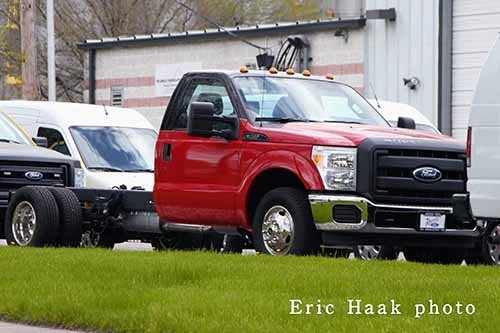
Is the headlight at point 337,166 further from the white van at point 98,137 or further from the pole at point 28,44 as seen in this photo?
the pole at point 28,44

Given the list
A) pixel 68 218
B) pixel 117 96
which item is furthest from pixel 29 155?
pixel 117 96

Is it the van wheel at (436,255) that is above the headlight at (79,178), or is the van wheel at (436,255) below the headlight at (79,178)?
A: below

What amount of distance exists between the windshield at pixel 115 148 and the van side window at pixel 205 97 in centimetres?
Result: 513

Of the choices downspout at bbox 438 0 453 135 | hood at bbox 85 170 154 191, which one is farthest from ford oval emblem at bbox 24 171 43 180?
downspout at bbox 438 0 453 135

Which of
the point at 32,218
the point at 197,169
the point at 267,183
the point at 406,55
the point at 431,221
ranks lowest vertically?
the point at 32,218

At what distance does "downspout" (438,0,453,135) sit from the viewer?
32000mm

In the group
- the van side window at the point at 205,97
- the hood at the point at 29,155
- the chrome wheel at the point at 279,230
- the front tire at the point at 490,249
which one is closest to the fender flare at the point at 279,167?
the chrome wheel at the point at 279,230

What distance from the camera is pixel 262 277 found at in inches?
480

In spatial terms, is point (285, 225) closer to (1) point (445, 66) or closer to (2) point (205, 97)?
(2) point (205, 97)

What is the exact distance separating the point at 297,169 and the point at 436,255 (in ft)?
8.02

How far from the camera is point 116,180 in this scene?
20.6 meters

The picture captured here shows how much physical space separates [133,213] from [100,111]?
18.0ft

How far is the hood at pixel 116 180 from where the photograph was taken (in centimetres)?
2051

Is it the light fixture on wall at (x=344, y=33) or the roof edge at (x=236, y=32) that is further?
the light fixture on wall at (x=344, y=33)
